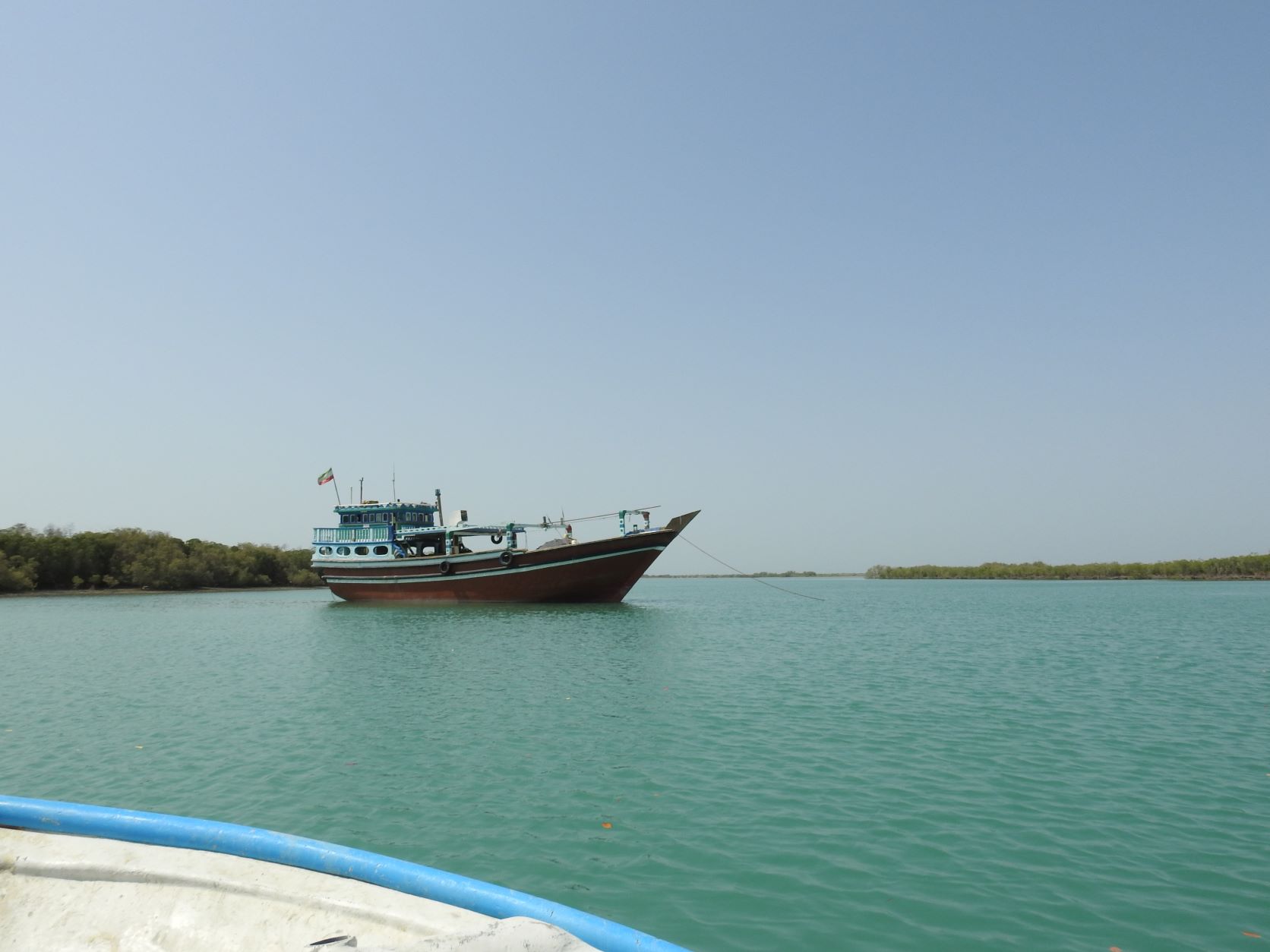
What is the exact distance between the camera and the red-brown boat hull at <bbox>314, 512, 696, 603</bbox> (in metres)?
42.0

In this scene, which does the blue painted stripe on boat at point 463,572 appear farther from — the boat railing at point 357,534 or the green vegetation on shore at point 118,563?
the green vegetation on shore at point 118,563

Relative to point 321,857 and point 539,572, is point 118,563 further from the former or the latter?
point 321,857

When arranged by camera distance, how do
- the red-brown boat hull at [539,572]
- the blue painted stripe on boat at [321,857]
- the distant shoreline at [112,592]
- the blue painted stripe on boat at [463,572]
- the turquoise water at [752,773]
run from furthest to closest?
1. the distant shoreline at [112,592]
2. the blue painted stripe on boat at [463,572]
3. the red-brown boat hull at [539,572]
4. the turquoise water at [752,773]
5. the blue painted stripe on boat at [321,857]

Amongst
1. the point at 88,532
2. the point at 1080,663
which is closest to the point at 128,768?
the point at 1080,663

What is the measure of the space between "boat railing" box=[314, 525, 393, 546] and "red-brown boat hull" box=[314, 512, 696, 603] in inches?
77.8

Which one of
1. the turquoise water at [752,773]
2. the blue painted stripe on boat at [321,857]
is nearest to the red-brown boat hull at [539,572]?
the turquoise water at [752,773]

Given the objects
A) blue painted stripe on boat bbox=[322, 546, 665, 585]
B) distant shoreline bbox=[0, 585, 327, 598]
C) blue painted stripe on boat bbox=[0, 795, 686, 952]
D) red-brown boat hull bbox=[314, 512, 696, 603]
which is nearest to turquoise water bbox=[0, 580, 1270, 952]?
blue painted stripe on boat bbox=[0, 795, 686, 952]

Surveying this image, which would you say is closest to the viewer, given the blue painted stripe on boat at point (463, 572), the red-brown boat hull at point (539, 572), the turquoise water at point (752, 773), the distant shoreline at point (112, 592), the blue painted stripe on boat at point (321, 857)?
the blue painted stripe on boat at point (321, 857)

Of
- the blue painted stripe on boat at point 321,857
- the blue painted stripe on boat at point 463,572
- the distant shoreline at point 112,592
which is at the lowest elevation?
the distant shoreline at point 112,592

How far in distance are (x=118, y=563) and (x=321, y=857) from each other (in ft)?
343

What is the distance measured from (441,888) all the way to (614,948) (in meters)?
1.14

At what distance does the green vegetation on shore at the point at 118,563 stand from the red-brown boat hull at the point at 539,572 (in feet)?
194

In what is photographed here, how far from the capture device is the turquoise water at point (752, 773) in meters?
6.28

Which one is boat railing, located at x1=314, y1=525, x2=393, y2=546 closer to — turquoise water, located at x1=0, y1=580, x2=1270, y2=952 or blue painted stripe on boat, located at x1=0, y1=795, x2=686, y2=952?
turquoise water, located at x1=0, y1=580, x2=1270, y2=952
